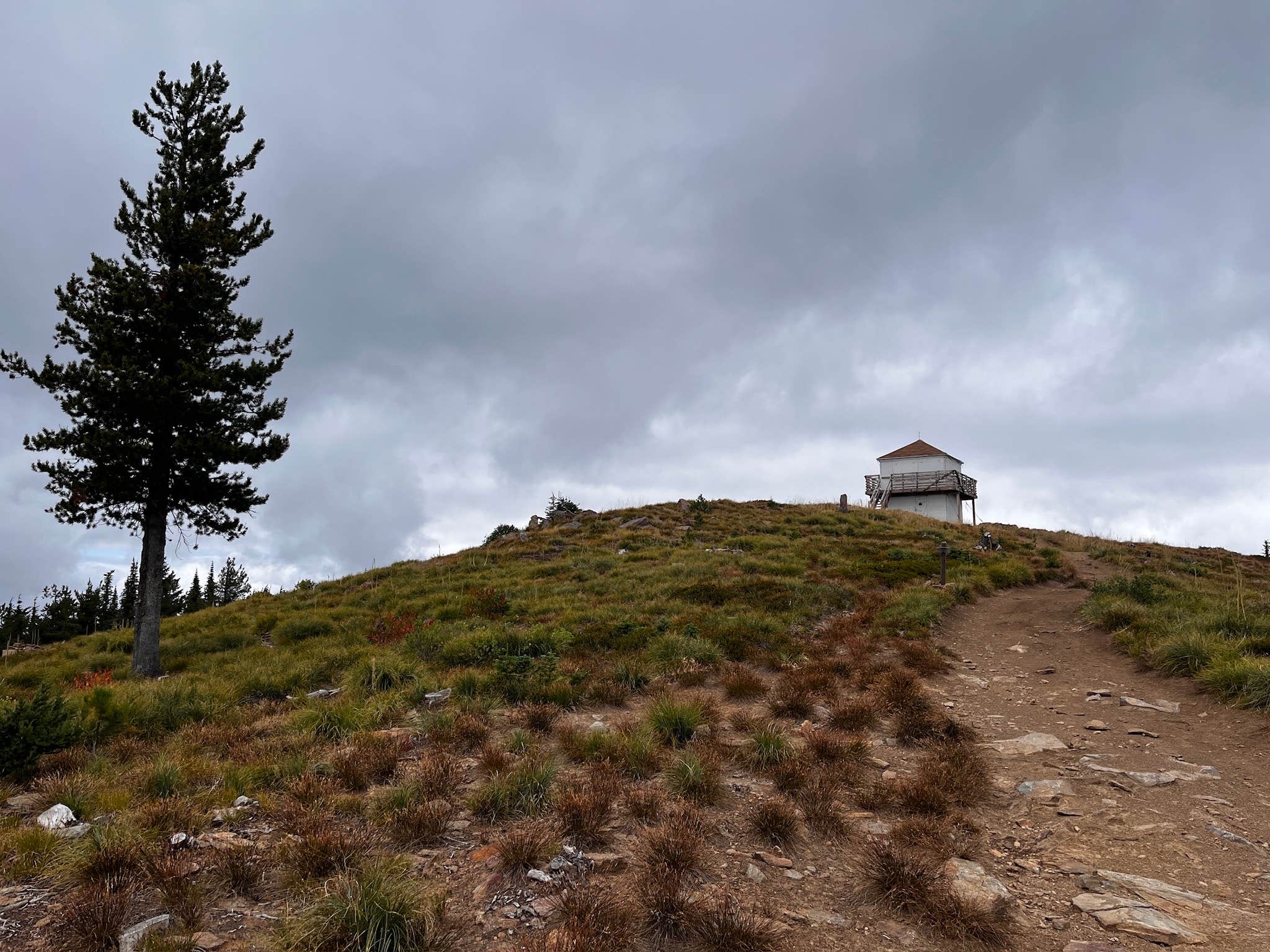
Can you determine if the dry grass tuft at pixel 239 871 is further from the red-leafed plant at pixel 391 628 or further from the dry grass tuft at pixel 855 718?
the red-leafed plant at pixel 391 628

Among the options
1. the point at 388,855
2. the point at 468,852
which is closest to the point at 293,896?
the point at 388,855

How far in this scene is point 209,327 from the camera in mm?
16719

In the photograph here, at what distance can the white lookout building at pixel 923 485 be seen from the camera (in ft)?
156

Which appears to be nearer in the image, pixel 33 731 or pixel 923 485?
pixel 33 731

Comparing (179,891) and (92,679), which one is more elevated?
(92,679)

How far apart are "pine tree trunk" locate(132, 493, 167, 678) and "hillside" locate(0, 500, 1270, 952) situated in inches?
20.2

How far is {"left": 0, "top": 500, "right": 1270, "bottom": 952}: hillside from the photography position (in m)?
4.22

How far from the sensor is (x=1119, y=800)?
20.2 ft

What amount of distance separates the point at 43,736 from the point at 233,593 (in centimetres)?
7751

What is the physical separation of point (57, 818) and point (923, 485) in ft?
165

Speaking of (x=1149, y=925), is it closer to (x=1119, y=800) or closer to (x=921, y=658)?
(x=1119, y=800)

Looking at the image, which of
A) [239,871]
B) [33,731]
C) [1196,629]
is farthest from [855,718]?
[33,731]

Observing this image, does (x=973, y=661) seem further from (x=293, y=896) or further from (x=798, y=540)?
(x=798, y=540)

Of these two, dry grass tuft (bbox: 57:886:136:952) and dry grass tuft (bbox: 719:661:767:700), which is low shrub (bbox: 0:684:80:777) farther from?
dry grass tuft (bbox: 719:661:767:700)
